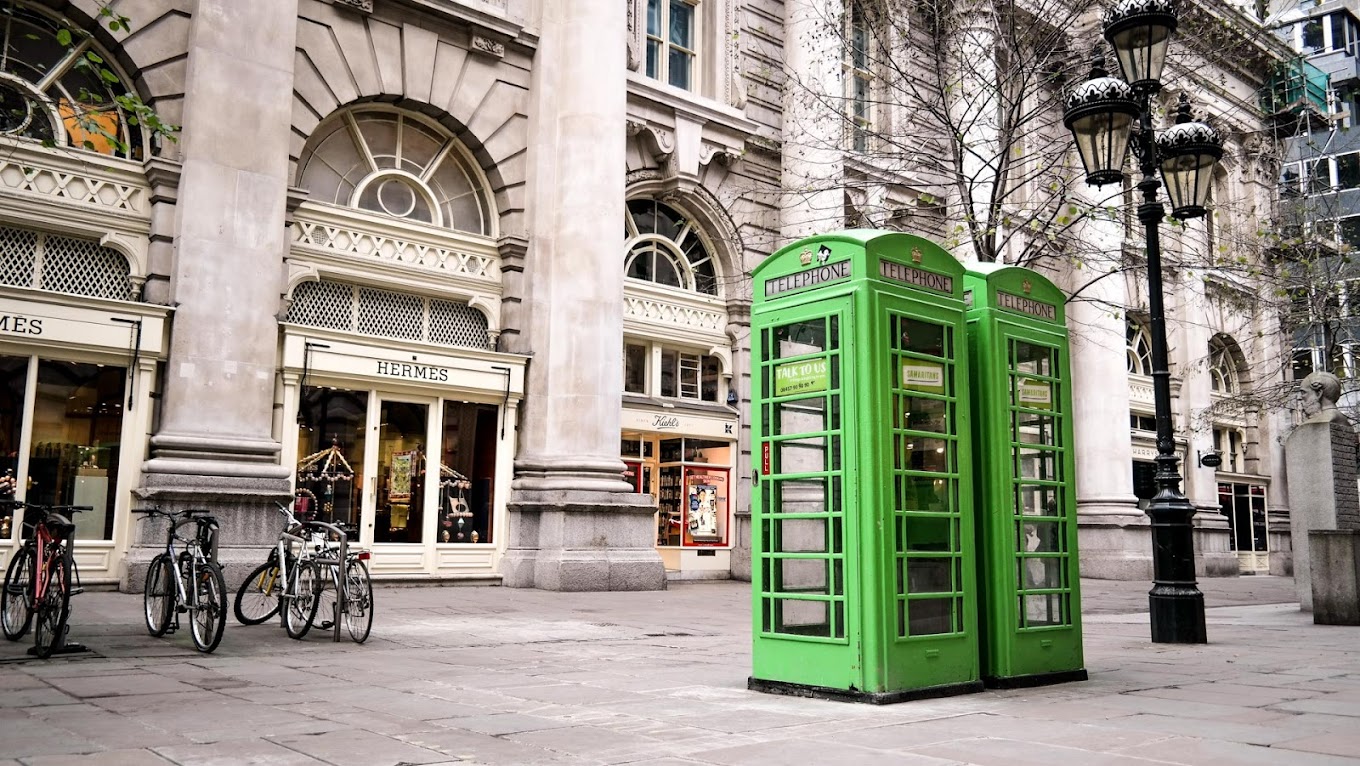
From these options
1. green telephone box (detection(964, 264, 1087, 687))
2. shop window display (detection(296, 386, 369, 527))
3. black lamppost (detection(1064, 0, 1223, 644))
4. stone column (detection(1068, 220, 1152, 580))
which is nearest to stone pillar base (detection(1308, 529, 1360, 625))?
black lamppost (detection(1064, 0, 1223, 644))

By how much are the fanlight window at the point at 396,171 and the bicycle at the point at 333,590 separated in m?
8.41

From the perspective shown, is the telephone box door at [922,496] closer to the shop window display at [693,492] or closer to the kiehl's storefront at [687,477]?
the kiehl's storefront at [687,477]

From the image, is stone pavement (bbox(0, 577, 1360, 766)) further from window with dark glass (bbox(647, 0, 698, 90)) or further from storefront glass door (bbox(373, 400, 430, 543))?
window with dark glass (bbox(647, 0, 698, 90))

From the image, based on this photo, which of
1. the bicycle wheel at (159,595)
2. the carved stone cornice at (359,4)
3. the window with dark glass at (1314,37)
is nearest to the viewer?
the bicycle wheel at (159,595)

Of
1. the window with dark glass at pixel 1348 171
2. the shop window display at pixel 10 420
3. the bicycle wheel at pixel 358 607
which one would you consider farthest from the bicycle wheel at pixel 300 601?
the window with dark glass at pixel 1348 171

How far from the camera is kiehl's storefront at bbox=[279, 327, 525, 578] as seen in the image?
640 inches

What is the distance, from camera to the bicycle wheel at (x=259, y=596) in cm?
→ 1079

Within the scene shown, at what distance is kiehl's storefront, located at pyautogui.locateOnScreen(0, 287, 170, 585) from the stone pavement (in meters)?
3.15

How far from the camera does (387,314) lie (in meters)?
17.5

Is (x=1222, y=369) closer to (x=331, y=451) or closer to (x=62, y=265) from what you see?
(x=331, y=451)

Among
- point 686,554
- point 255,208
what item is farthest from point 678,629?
point 686,554

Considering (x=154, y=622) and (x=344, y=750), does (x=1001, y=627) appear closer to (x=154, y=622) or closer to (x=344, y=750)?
(x=344, y=750)

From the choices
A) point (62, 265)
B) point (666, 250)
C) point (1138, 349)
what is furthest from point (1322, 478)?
point (1138, 349)

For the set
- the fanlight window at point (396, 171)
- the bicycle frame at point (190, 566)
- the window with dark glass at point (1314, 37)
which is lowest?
the bicycle frame at point (190, 566)
